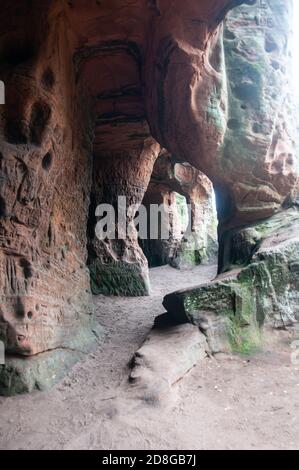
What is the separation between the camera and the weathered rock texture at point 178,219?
Result: 40.2ft

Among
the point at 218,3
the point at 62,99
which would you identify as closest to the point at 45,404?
the point at 62,99

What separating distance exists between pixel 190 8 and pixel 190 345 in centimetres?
368

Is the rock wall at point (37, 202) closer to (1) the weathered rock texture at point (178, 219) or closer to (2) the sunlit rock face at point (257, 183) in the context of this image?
(2) the sunlit rock face at point (257, 183)

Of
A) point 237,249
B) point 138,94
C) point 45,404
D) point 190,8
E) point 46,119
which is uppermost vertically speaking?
point 190,8

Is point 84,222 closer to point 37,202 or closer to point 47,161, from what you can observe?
point 47,161

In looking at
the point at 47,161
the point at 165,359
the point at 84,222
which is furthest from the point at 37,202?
the point at 165,359

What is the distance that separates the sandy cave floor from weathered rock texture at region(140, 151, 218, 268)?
7.90 metres

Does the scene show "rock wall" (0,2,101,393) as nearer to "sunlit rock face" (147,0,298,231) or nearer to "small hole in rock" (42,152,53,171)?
"small hole in rock" (42,152,53,171)

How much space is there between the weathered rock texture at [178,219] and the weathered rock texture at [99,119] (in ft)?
16.5

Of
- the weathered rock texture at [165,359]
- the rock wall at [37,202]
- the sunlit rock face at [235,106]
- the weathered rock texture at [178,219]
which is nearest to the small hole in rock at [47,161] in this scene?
the rock wall at [37,202]

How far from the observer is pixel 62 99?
4516mm

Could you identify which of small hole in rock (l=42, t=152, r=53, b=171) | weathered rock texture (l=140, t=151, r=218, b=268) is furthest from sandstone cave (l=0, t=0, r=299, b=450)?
weathered rock texture (l=140, t=151, r=218, b=268)

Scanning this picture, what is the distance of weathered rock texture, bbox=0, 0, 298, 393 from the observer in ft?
12.4
